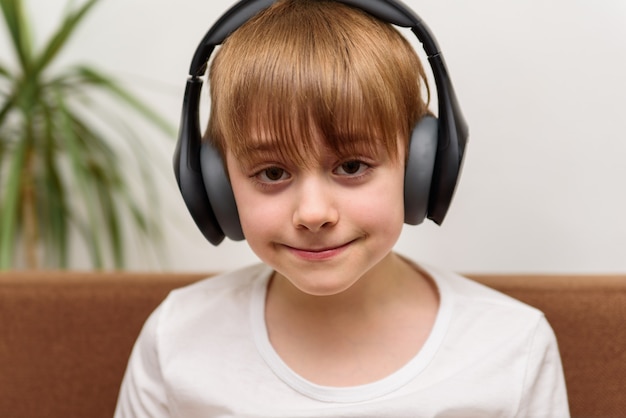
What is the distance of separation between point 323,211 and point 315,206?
0.04 feet

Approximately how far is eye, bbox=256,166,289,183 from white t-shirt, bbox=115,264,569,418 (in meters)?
0.27

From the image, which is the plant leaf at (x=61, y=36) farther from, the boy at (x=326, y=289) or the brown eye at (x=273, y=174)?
the brown eye at (x=273, y=174)

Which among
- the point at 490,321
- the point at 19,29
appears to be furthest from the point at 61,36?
the point at 490,321

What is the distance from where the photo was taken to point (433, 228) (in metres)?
1.53

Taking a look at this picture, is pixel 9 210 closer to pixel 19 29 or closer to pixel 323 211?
pixel 19 29

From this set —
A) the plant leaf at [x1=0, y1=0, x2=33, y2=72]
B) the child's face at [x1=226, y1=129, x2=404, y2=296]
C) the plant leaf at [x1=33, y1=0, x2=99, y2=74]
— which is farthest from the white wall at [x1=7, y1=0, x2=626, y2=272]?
the child's face at [x1=226, y1=129, x2=404, y2=296]

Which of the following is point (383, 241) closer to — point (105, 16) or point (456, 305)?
point (456, 305)

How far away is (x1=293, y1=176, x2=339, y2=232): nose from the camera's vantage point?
86 centimetres

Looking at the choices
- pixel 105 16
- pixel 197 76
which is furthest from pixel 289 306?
pixel 105 16

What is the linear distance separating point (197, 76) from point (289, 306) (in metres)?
0.36

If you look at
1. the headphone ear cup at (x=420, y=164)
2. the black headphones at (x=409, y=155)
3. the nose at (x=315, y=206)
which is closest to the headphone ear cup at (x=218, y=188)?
the black headphones at (x=409, y=155)

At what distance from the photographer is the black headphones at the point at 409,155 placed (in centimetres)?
90

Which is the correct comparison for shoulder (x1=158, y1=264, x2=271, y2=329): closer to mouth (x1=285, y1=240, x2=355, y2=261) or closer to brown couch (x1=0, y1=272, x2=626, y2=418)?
brown couch (x1=0, y1=272, x2=626, y2=418)

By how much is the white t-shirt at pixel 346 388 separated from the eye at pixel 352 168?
0.28 m
